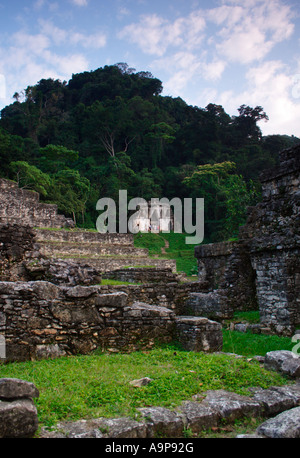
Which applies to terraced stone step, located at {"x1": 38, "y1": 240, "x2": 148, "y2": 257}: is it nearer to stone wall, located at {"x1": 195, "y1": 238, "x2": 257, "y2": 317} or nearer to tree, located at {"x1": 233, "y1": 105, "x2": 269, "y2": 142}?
stone wall, located at {"x1": 195, "y1": 238, "x2": 257, "y2": 317}

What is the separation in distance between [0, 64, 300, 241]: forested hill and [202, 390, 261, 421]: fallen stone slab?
3006 cm

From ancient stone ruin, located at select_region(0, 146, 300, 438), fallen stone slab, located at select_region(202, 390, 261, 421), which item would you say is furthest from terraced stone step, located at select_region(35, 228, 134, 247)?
fallen stone slab, located at select_region(202, 390, 261, 421)

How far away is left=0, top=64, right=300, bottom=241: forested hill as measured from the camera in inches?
1614

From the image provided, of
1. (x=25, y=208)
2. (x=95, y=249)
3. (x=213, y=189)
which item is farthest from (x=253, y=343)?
(x=213, y=189)

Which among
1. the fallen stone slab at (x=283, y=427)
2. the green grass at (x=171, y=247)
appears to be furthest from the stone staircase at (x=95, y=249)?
the fallen stone slab at (x=283, y=427)

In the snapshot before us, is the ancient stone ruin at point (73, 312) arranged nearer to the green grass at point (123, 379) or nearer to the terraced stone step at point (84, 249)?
the green grass at point (123, 379)

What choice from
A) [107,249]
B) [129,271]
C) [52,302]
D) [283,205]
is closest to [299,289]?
[283,205]

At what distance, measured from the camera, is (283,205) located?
9375 mm

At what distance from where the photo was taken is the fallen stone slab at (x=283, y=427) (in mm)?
3050

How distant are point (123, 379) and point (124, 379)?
0.02 meters

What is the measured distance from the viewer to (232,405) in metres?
3.68

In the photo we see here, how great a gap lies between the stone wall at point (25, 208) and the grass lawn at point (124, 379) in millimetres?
15026

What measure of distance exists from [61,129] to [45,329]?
194ft

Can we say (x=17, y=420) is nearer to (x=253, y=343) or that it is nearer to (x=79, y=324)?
(x=79, y=324)
